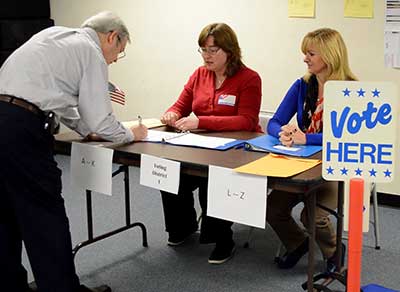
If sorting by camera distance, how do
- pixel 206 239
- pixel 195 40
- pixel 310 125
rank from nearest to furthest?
1. pixel 310 125
2. pixel 206 239
3. pixel 195 40

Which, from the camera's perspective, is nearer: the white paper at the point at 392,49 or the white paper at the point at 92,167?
the white paper at the point at 92,167

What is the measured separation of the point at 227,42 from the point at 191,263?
1140mm

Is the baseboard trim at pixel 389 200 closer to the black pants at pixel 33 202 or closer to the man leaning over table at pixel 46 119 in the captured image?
the man leaning over table at pixel 46 119

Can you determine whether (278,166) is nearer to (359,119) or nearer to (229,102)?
(359,119)

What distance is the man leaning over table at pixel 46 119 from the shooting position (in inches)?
81.3

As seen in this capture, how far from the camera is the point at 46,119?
83.4 inches

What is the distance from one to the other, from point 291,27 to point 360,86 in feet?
A: 8.07

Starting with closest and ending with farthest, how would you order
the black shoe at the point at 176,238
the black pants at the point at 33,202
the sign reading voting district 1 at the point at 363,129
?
the sign reading voting district 1 at the point at 363,129, the black pants at the point at 33,202, the black shoe at the point at 176,238

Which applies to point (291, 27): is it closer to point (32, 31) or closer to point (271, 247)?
point (271, 247)

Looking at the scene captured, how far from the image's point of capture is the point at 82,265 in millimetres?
2859

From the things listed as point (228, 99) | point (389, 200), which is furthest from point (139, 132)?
point (389, 200)

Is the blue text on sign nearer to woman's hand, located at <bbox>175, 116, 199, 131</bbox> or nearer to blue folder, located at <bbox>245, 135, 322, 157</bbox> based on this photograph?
blue folder, located at <bbox>245, 135, 322, 157</bbox>

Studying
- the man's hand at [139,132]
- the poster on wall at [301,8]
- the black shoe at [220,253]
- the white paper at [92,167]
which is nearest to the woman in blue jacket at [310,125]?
the black shoe at [220,253]

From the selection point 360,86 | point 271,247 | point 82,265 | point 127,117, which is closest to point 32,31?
point 127,117
